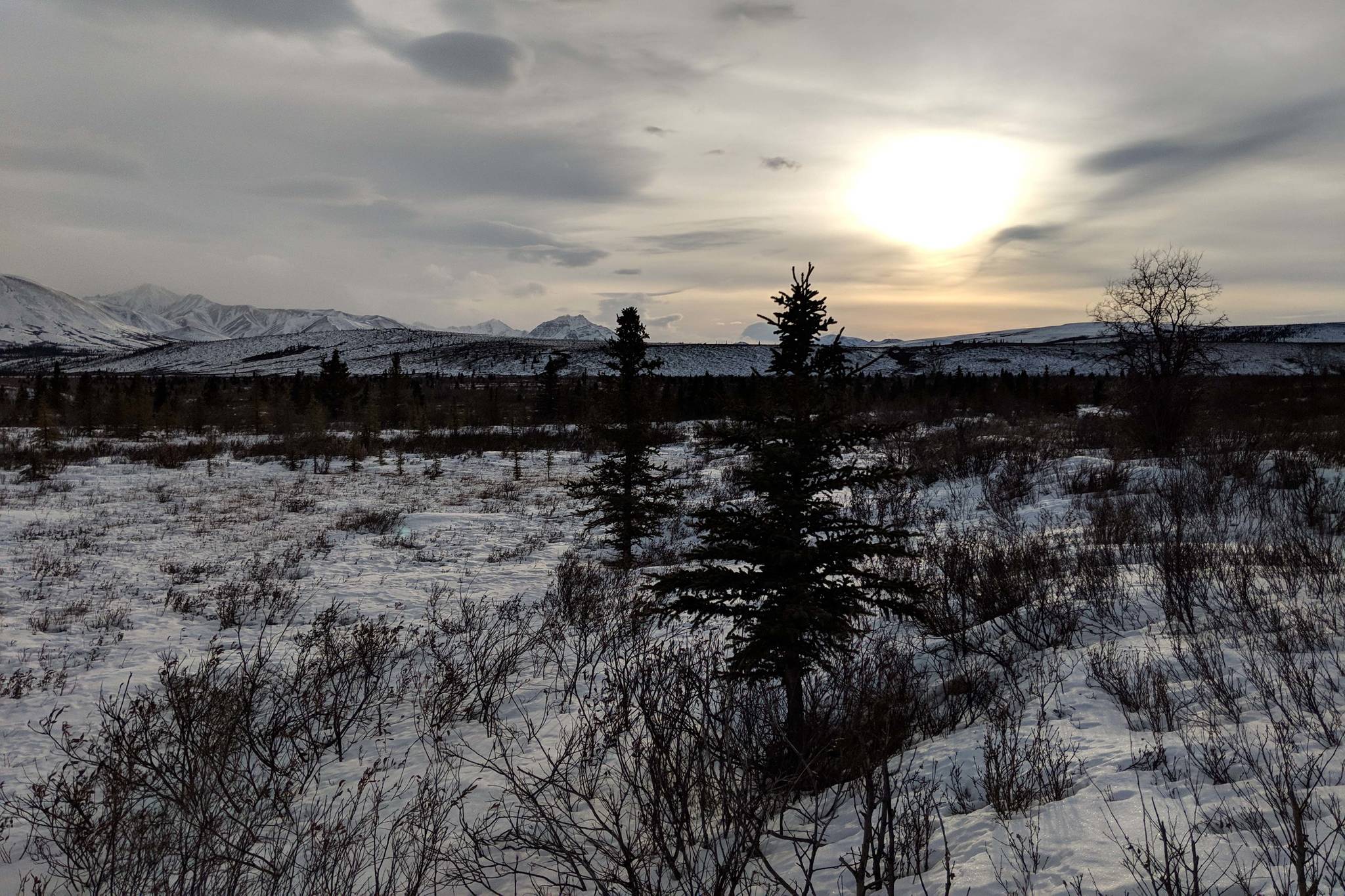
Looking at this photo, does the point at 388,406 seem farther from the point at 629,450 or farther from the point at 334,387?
the point at 629,450

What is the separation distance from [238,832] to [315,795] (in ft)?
1.75

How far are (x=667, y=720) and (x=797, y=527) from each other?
5.78 feet

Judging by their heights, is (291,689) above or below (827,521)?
below

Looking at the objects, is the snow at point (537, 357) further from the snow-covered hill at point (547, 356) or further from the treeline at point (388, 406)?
the treeline at point (388, 406)

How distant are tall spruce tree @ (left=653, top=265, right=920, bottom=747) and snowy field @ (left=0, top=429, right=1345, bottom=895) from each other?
1.84 ft

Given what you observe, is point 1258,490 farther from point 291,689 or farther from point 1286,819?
point 291,689

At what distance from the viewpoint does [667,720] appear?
453cm

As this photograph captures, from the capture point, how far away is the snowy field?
318 cm

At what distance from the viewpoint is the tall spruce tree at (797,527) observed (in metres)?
4.91

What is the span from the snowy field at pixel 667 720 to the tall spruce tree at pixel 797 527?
560 mm

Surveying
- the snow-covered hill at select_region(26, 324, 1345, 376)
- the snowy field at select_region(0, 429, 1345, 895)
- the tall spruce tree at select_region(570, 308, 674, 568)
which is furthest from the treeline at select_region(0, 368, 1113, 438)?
the snow-covered hill at select_region(26, 324, 1345, 376)

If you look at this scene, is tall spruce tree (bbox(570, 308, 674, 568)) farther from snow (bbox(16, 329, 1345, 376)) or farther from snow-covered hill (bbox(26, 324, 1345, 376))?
snow-covered hill (bbox(26, 324, 1345, 376))

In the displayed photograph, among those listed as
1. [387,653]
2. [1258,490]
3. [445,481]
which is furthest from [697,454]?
[387,653]

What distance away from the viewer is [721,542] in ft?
17.7
